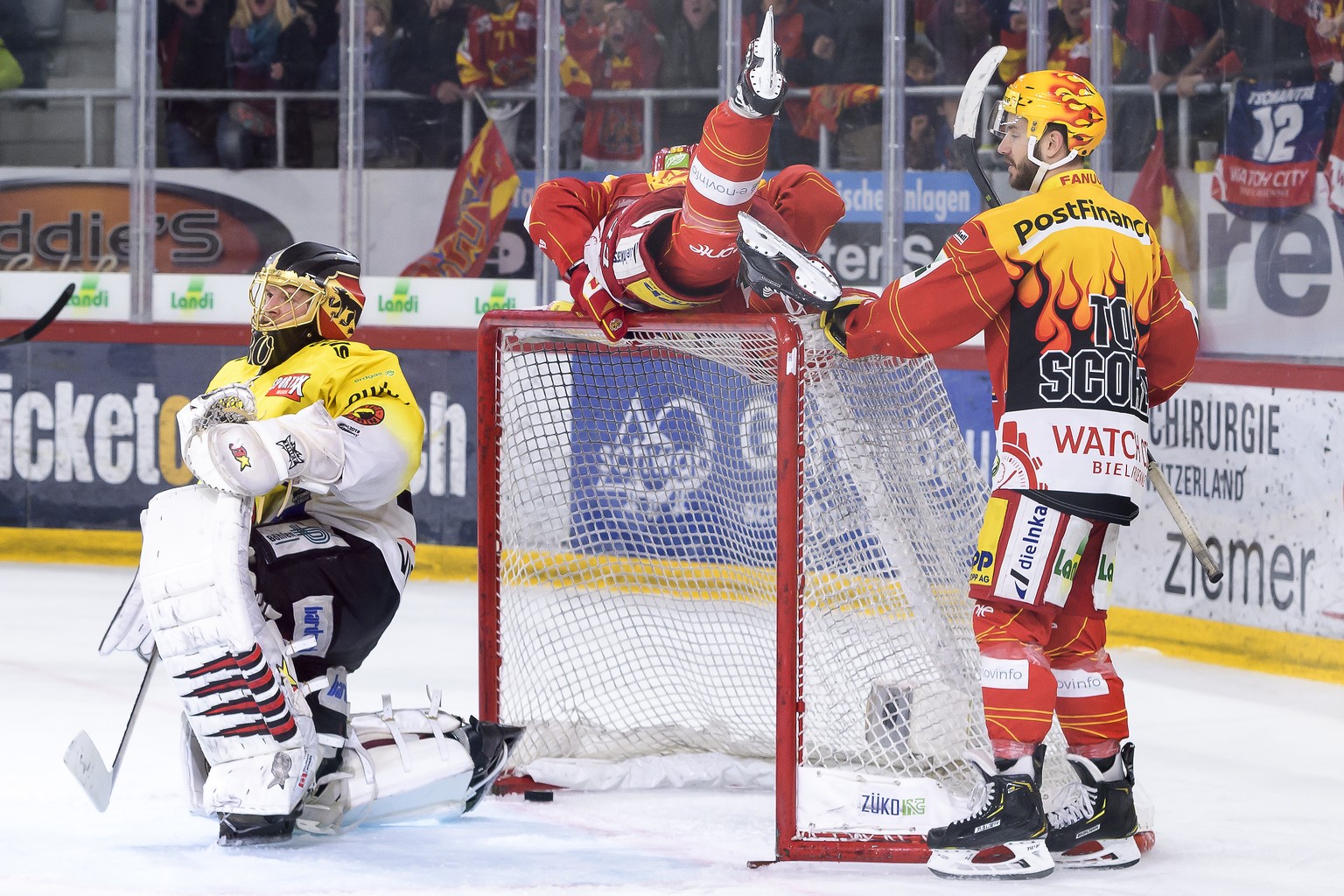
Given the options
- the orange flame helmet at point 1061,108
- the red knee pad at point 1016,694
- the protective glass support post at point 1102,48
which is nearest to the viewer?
the red knee pad at point 1016,694

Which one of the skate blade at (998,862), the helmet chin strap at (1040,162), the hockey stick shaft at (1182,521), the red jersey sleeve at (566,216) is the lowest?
the skate blade at (998,862)

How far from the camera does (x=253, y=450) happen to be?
2.79 metres

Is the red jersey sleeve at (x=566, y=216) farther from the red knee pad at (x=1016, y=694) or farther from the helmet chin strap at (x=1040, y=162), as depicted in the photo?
the red knee pad at (x=1016, y=694)

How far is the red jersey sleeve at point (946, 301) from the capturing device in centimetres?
283

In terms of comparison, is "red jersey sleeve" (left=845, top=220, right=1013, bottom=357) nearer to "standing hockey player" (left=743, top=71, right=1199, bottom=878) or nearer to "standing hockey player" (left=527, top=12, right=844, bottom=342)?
"standing hockey player" (left=743, top=71, right=1199, bottom=878)

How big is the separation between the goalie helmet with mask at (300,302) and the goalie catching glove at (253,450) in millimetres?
240

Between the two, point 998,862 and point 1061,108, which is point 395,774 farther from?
point 1061,108

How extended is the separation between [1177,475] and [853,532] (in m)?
2.19

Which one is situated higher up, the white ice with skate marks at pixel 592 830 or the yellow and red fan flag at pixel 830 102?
the yellow and red fan flag at pixel 830 102

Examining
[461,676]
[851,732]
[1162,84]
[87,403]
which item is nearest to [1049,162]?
[851,732]

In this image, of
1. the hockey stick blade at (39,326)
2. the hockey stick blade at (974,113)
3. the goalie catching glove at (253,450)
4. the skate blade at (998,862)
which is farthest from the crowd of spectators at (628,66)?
the goalie catching glove at (253,450)

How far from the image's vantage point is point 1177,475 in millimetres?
5094

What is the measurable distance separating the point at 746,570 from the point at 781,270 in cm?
133

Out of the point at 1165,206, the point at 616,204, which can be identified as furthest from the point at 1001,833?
the point at 1165,206
